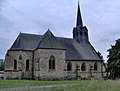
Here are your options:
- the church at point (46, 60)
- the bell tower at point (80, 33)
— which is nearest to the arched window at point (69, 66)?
the church at point (46, 60)

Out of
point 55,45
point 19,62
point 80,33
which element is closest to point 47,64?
point 55,45

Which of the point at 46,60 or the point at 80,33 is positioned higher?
the point at 80,33

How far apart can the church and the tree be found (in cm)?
701

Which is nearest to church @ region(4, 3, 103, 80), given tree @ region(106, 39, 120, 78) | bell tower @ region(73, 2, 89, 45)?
bell tower @ region(73, 2, 89, 45)

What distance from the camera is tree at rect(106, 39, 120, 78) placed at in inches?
1506

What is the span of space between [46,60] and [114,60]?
12.2 metres

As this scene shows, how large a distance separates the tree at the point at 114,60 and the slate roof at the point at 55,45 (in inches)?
284

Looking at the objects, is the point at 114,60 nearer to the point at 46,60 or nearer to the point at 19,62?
the point at 46,60

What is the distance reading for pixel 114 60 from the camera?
128 ft

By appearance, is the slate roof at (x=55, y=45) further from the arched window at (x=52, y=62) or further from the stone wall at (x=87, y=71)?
the arched window at (x=52, y=62)

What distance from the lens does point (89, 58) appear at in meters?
47.0

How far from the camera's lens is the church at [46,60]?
40.4m

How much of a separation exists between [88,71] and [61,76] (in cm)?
805

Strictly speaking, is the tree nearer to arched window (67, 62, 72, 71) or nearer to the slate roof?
the slate roof
